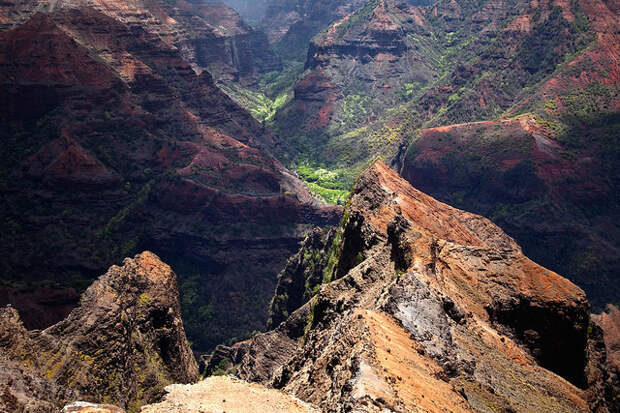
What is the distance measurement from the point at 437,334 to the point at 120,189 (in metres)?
62.4

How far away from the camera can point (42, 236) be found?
65188mm

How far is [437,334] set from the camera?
82.0 feet

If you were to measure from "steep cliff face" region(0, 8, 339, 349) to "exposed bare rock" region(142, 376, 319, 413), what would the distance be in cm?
4215

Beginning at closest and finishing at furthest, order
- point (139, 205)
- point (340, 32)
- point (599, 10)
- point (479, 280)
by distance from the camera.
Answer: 1. point (479, 280)
2. point (139, 205)
3. point (599, 10)
4. point (340, 32)

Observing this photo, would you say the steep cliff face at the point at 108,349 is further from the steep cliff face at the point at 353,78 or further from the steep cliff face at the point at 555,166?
the steep cliff face at the point at 353,78

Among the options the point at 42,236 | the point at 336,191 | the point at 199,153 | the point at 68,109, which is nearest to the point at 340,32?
the point at 336,191

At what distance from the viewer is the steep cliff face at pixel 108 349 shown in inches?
917

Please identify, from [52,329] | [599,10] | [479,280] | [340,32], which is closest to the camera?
[52,329]

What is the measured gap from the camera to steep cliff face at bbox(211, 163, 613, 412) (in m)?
20.5

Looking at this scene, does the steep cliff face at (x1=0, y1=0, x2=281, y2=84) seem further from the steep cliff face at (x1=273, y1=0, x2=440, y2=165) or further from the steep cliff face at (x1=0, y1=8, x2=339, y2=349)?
the steep cliff face at (x1=273, y1=0, x2=440, y2=165)

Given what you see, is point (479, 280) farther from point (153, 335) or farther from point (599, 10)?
point (599, 10)

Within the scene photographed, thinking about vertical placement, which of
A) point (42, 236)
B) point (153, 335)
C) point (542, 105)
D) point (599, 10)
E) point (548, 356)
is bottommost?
point (42, 236)

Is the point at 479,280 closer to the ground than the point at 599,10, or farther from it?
closer to the ground

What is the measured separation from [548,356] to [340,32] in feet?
545
